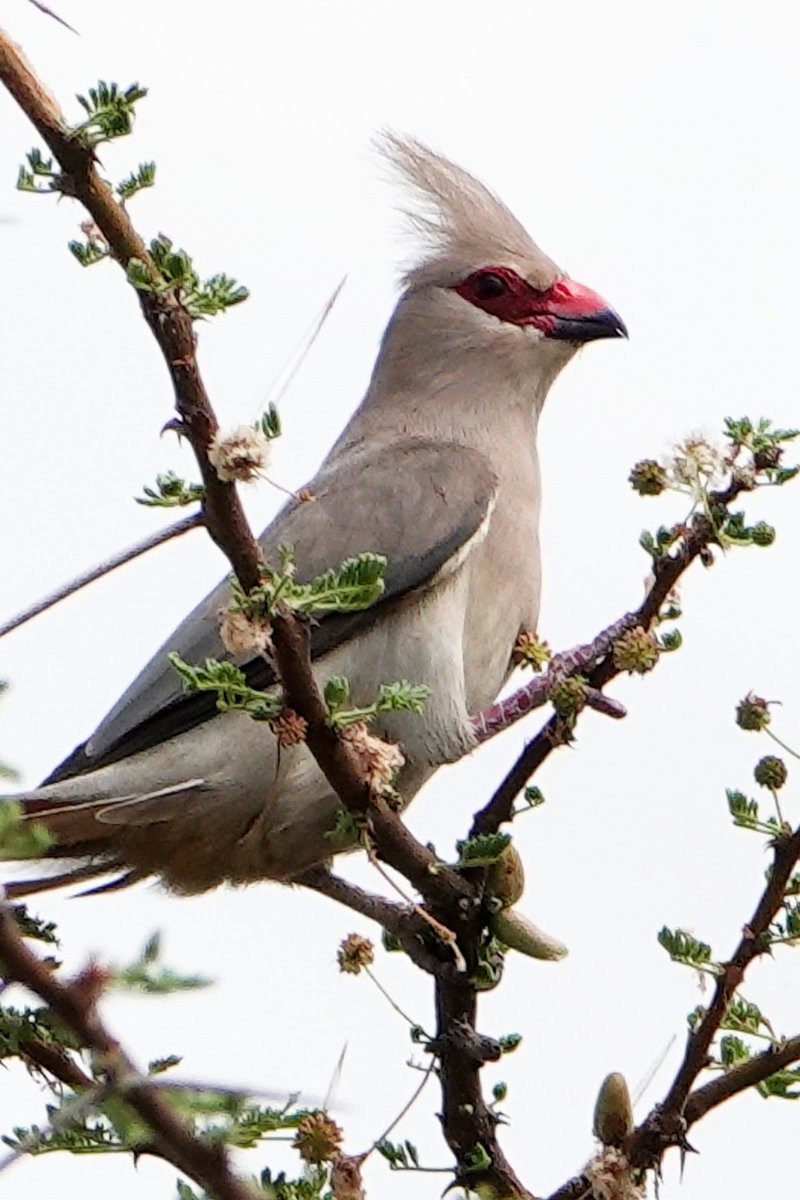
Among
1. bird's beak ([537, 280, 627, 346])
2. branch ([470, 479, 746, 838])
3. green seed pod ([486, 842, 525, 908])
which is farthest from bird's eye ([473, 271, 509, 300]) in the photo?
green seed pod ([486, 842, 525, 908])

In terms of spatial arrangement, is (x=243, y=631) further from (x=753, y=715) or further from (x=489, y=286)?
(x=489, y=286)

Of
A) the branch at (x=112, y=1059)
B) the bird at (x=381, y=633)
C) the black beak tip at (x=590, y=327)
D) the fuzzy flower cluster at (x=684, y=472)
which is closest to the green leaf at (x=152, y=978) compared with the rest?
the branch at (x=112, y=1059)

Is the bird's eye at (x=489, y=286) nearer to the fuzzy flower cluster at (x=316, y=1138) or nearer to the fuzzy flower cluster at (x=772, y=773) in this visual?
the fuzzy flower cluster at (x=772, y=773)

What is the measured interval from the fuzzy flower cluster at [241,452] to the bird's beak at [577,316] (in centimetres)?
351

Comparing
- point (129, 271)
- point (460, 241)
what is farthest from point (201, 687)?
point (460, 241)

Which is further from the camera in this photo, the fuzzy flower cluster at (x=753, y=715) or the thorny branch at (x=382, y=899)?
the fuzzy flower cluster at (x=753, y=715)

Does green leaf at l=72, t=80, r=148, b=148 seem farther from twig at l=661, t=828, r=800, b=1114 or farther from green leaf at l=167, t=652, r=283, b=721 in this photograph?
twig at l=661, t=828, r=800, b=1114

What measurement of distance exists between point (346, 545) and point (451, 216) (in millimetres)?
1653

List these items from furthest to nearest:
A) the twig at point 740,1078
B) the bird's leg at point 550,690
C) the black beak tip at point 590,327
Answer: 1. the black beak tip at point 590,327
2. the bird's leg at point 550,690
3. the twig at point 740,1078

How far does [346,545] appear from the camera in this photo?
5.15m

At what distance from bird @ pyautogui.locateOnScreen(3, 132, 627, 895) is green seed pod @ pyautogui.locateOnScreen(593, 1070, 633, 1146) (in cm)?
117

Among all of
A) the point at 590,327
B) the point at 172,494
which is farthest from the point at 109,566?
the point at 590,327

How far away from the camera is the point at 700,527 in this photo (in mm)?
3273

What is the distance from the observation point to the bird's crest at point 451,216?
6309 millimetres
